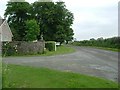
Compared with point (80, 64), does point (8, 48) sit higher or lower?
higher

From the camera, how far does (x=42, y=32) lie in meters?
65.1

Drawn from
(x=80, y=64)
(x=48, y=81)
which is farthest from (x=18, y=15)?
(x=48, y=81)

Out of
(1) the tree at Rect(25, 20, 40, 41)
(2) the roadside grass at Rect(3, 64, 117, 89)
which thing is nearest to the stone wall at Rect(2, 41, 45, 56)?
(2) the roadside grass at Rect(3, 64, 117, 89)

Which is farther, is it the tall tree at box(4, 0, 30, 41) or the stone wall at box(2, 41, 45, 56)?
the tall tree at box(4, 0, 30, 41)

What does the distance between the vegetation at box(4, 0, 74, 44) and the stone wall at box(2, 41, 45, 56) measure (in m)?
22.5

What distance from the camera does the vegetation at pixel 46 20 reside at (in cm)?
6103

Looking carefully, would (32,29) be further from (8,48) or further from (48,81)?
(48,81)

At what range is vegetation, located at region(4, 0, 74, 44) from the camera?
61031 mm

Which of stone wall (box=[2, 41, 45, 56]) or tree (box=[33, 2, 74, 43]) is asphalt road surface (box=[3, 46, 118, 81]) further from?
tree (box=[33, 2, 74, 43])

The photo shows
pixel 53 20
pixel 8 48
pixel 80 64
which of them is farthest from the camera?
pixel 53 20

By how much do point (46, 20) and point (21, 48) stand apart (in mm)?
30540

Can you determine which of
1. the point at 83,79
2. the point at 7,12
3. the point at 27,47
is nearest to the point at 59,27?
the point at 7,12

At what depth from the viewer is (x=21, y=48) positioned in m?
33.0

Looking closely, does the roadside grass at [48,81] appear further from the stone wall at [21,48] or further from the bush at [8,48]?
the stone wall at [21,48]
